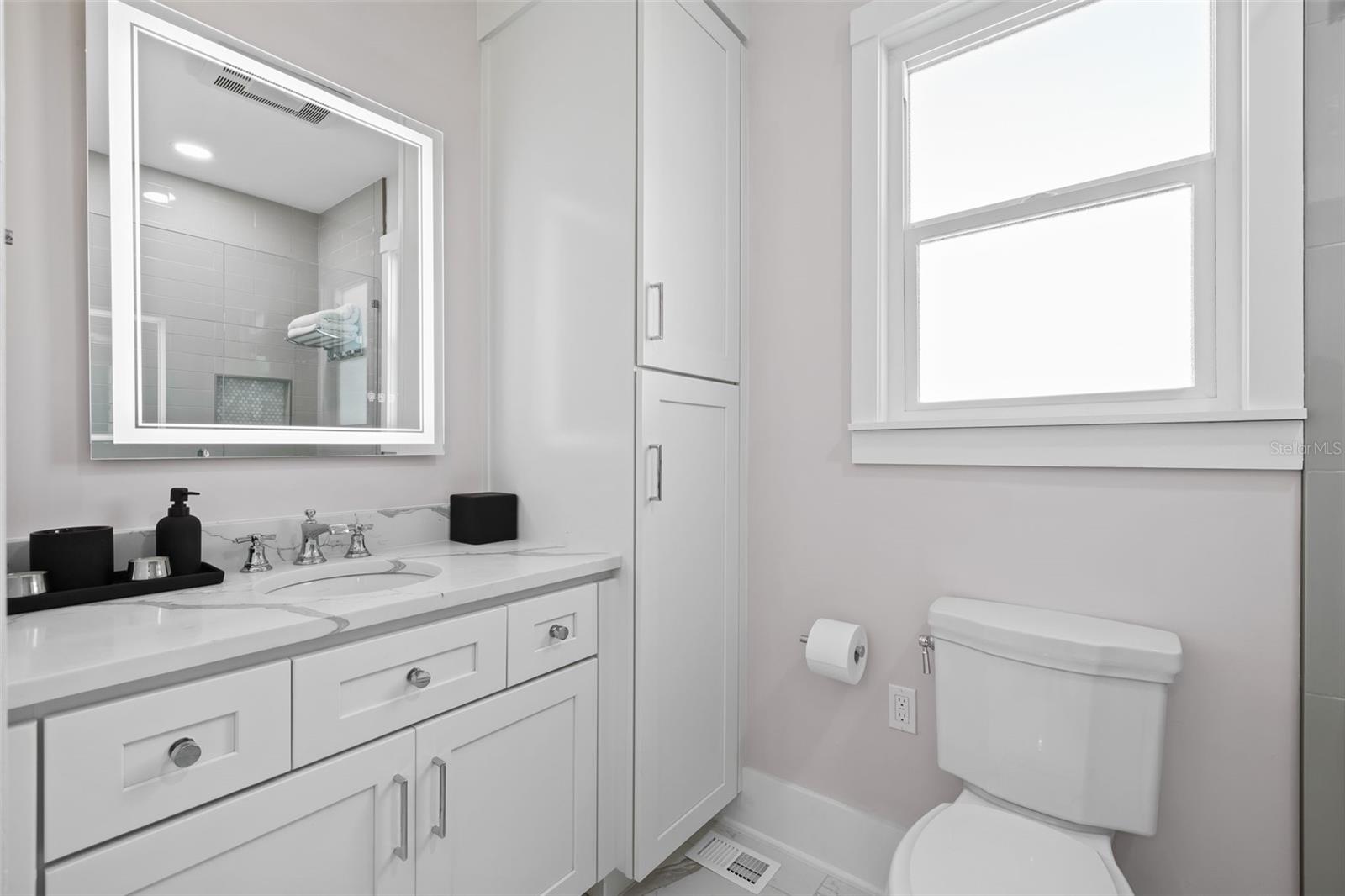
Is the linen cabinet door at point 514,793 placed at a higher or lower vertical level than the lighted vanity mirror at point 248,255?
lower

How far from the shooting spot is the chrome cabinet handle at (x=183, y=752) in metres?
0.87

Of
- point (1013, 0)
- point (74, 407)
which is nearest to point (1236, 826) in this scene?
point (1013, 0)

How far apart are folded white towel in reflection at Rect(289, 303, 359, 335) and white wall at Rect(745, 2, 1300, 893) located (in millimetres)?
1073

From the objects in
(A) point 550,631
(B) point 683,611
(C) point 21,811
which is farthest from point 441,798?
(B) point 683,611

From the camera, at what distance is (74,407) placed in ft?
4.00

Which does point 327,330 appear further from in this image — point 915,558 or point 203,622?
point 915,558

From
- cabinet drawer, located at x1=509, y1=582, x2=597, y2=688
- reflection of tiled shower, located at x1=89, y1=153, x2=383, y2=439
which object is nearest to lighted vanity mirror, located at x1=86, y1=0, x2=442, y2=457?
reflection of tiled shower, located at x1=89, y1=153, x2=383, y2=439

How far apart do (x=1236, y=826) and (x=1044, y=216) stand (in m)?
1.29

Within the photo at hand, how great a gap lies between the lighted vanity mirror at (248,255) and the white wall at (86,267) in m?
0.04

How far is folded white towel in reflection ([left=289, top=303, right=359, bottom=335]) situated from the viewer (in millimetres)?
1521

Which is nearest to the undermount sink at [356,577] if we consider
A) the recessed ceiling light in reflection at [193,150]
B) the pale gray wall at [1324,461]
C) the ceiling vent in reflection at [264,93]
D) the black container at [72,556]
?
the black container at [72,556]

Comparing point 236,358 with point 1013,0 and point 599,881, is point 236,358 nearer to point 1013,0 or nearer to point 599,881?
point 599,881

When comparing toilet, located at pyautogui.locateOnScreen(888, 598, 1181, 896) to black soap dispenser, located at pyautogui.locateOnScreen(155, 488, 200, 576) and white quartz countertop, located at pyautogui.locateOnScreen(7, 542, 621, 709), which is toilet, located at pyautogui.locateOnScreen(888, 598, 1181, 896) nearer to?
white quartz countertop, located at pyautogui.locateOnScreen(7, 542, 621, 709)

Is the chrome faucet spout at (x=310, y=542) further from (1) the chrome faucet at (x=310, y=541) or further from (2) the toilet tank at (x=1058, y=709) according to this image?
(2) the toilet tank at (x=1058, y=709)
